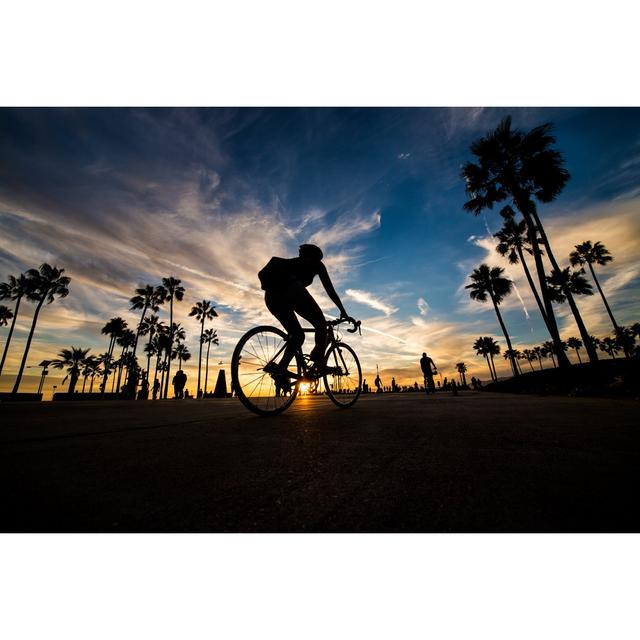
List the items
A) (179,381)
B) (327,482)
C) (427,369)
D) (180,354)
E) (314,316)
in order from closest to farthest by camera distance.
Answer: (327,482)
(314,316)
(427,369)
(179,381)
(180,354)

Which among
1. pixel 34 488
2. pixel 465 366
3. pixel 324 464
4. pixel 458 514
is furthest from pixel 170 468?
pixel 465 366

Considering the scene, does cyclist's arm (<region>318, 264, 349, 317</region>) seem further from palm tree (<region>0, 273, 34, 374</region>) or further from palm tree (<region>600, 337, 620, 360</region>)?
palm tree (<region>600, 337, 620, 360</region>)

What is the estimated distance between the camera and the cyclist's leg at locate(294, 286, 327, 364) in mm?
3781

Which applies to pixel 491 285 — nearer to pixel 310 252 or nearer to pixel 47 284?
pixel 310 252

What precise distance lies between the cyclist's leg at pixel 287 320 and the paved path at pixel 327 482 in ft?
5.50

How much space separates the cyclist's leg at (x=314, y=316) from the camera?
12.4ft

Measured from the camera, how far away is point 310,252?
394 cm

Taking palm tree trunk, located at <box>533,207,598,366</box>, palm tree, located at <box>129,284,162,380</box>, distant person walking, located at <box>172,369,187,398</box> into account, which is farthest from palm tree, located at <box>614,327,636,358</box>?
palm tree, located at <box>129,284,162,380</box>

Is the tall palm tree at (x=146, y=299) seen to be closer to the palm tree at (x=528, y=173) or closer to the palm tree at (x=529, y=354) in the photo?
the palm tree at (x=528, y=173)

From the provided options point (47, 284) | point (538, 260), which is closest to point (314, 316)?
point (538, 260)

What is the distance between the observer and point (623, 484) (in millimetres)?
1115

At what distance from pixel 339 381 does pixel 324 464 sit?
11.9 feet

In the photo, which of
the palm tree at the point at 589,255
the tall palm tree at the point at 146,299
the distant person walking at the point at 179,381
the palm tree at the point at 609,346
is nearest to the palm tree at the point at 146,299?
the tall palm tree at the point at 146,299

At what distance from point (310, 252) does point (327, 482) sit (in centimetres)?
319
